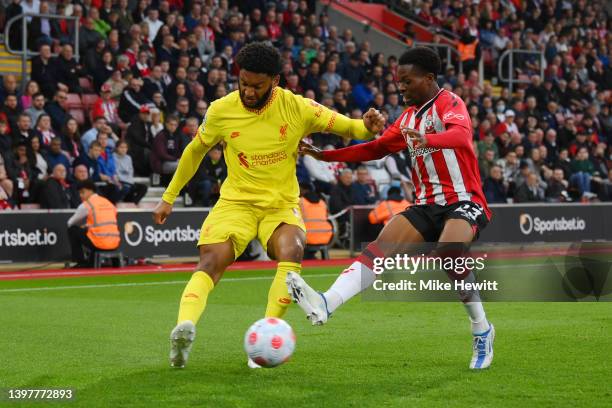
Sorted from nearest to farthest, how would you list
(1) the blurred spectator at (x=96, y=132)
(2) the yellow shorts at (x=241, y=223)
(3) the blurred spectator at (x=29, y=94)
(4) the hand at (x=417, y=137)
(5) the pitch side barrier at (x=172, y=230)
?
(4) the hand at (x=417, y=137), (2) the yellow shorts at (x=241, y=223), (5) the pitch side barrier at (x=172, y=230), (3) the blurred spectator at (x=29, y=94), (1) the blurred spectator at (x=96, y=132)

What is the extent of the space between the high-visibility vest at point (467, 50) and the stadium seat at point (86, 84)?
12594 millimetres

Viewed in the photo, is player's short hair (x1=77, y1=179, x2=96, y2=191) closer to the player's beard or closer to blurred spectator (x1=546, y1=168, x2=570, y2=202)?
the player's beard

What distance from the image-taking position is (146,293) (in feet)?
45.3

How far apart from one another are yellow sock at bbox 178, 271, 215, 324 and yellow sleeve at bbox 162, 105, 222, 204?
684mm

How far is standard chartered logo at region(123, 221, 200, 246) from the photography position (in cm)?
1833

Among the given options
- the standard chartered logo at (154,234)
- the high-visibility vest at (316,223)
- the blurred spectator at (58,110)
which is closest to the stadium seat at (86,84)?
the blurred spectator at (58,110)

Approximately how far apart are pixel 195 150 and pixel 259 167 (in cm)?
51

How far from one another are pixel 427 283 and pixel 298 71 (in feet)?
34.4

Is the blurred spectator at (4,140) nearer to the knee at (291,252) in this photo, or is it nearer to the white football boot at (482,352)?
the knee at (291,252)

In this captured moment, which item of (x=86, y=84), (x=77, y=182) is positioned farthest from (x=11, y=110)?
(x=86, y=84)

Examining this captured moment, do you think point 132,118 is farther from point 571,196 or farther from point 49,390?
point 49,390

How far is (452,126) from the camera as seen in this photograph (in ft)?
24.2

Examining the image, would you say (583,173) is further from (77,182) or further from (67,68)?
(77,182)

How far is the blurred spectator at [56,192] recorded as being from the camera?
1800 centimetres
